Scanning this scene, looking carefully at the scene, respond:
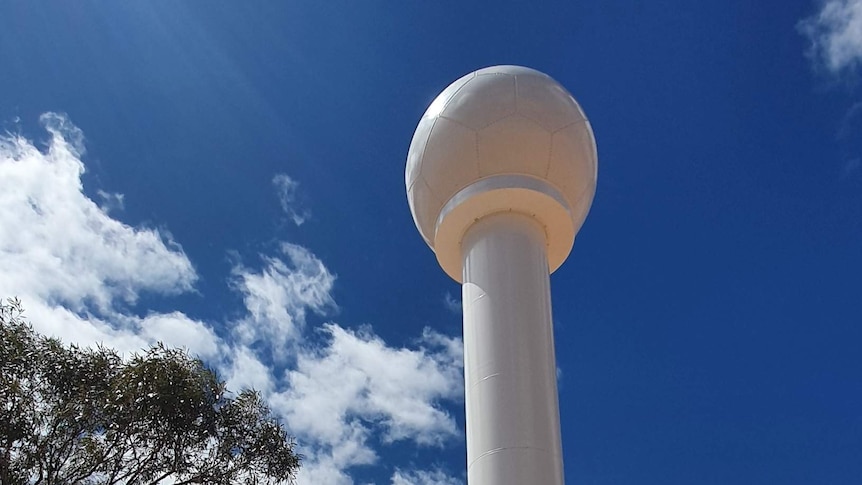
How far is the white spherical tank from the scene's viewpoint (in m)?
10.8

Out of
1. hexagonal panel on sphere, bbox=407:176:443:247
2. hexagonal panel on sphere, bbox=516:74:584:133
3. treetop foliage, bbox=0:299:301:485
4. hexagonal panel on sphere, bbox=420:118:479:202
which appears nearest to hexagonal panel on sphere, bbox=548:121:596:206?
hexagonal panel on sphere, bbox=516:74:584:133

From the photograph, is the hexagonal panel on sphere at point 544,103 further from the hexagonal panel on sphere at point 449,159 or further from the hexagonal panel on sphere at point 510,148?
the hexagonal panel on sphere at point 449,159

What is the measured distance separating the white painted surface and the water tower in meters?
0.01

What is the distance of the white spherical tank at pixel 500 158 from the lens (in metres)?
10.8

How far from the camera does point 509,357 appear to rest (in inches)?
383

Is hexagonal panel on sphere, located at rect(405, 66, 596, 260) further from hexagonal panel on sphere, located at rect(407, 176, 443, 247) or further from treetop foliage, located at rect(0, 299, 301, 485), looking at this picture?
treetop foliage, located at rect(0, 299, 301, 485)


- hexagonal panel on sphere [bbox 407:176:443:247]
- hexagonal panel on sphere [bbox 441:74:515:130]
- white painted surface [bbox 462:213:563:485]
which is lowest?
white painted surface [bbox 462:213:563:485]

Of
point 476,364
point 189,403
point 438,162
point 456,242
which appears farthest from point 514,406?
point 189,403

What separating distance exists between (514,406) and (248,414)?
31.5ft

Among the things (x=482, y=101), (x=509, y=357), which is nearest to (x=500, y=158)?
(x=482, y=101)

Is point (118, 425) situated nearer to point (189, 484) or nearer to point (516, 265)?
point (189, 484)

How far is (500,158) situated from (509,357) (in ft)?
8.80

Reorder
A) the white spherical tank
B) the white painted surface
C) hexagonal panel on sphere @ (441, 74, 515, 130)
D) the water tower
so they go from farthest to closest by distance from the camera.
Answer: hexagonal panel on sphere @ (441, 74, 515, 130), the white spherical tank, the water tower, the white painted surface

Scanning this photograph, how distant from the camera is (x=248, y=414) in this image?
17.5m
